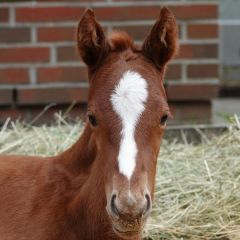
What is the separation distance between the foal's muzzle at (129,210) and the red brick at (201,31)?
3093 millimetres

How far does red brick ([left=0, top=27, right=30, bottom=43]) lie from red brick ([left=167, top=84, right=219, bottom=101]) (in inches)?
41.2

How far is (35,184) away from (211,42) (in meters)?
2.62

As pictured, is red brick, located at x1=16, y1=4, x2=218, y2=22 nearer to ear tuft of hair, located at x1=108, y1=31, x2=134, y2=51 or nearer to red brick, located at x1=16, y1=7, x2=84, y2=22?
red brick, located at x1=16, y1=7, x2=84, y2=22

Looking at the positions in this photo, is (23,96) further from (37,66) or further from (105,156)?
(105,156)

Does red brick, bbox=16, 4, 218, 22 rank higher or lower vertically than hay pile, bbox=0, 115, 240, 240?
higher

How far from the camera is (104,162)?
3.17m

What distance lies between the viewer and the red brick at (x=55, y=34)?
5.88 metres

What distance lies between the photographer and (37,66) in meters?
5.92

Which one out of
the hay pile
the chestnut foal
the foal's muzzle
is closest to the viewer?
the foal's muzzle

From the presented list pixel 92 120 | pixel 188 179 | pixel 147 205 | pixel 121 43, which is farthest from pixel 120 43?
pixel 188 179

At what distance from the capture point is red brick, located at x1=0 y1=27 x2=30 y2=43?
232 inches

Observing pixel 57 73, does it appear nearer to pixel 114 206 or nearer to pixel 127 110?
pixel 127 110

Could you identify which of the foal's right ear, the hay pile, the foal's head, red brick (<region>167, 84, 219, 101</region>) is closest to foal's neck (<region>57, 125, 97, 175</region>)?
the foal's head

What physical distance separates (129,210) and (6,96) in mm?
3182
